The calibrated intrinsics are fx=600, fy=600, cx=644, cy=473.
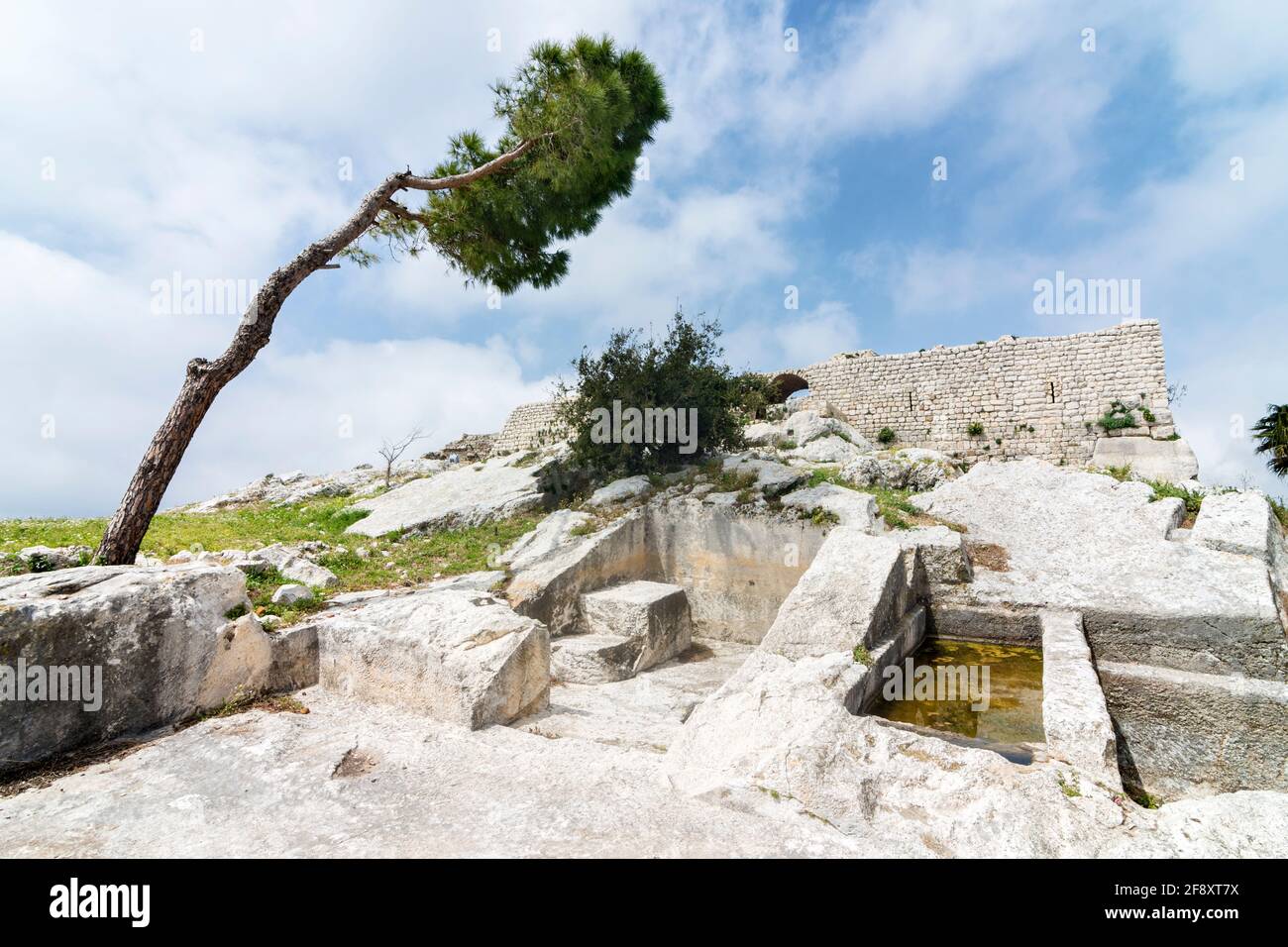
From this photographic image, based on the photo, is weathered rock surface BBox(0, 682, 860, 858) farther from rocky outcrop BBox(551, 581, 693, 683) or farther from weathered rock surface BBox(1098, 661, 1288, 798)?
weathered rock surface BBox(1098, 661, 1288, 798)

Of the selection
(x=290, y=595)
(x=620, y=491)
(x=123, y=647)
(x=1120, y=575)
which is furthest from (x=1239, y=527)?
(x=123, y=647)

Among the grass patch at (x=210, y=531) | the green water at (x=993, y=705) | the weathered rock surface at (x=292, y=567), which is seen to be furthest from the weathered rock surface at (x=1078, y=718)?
the grass patch at (x=210, y=531)

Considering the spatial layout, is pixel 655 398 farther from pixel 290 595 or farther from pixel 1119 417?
pixel 1119 417

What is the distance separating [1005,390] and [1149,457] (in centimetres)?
392

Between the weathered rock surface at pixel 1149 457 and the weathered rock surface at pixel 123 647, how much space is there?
705 inches

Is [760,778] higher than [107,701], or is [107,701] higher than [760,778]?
[107,701]

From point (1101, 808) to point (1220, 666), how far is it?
3437mm

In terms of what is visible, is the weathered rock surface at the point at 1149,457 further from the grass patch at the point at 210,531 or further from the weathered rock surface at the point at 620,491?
the grass patch at the point at 210,531

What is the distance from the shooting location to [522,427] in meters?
25.3

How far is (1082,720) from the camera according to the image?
10.8ft

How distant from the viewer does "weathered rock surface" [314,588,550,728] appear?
3369 millimetres
